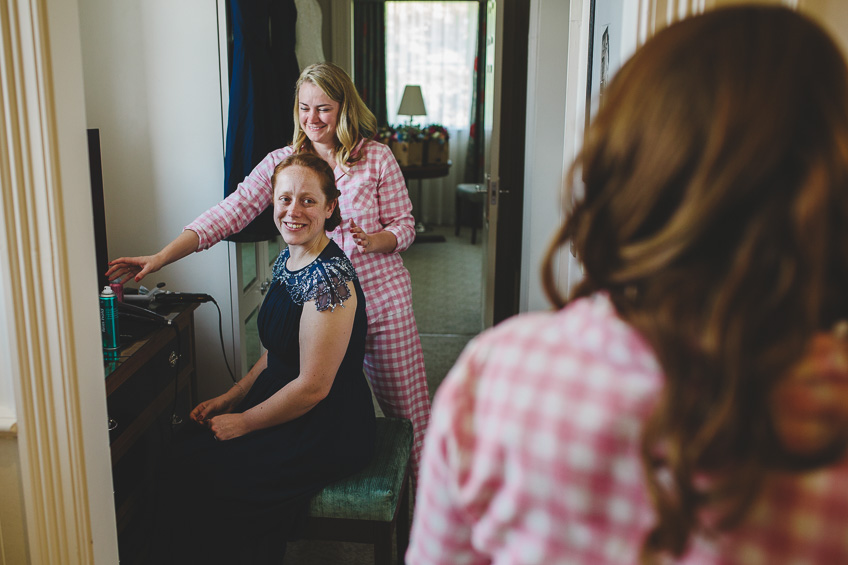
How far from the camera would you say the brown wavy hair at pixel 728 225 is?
551 mm

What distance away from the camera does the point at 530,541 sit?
2.23 feet

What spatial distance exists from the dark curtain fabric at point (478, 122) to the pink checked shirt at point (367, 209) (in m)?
5.27

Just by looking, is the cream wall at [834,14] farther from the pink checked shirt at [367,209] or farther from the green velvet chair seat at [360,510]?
the pink checked shirt at [367,209]

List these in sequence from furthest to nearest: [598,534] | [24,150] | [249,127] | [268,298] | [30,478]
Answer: [249,127] < [268,298] < [30,478] < [24,150] < [598,534]

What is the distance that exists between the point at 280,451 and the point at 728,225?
54.8 inches

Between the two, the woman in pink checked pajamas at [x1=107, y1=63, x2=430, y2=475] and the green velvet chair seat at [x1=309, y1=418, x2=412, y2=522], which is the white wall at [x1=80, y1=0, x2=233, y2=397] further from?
the green velvet chair seat at [x1=309, y1=418, x2=412, y2=522]

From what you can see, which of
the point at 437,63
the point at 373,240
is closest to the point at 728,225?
the point at 373,240

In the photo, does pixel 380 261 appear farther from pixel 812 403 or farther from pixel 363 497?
pixel 812 403

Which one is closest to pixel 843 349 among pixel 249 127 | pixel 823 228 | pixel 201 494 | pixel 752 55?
pixel 823 228

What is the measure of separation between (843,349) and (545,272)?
25 centimetres

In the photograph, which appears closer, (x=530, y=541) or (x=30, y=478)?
(x=530, y=541)

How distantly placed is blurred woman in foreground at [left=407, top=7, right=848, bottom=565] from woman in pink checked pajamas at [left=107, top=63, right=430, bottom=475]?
1640mm

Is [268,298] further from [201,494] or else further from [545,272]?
[545,272]

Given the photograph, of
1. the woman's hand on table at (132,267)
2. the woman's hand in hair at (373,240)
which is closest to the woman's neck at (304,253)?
the woman's hand in hair at (373,240)
